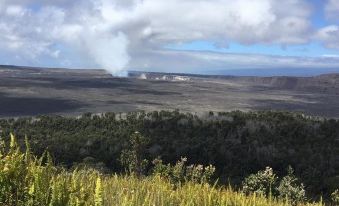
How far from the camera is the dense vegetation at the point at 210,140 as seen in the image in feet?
357

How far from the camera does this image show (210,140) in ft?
434

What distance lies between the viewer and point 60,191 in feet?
21.9

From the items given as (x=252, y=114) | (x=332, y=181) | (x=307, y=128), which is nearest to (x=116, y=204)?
(x=332, y=181)

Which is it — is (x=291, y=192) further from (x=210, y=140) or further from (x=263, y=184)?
(x=210, y=140)

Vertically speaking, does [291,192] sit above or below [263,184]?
below

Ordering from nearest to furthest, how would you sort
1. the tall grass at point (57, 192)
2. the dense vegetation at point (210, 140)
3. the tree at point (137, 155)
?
the tall grass at point (57, 192) → the tree at point (137, 155) → the dense vegetation at point (210, 140)

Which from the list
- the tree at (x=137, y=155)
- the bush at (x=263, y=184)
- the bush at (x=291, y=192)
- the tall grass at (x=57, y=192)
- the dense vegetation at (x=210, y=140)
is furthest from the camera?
the dense vegetation at (x=210, y=140)

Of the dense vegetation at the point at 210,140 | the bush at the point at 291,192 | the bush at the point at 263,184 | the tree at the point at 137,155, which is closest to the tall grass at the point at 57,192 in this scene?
the bush at the point at 263,184

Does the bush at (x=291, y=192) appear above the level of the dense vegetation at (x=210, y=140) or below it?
above

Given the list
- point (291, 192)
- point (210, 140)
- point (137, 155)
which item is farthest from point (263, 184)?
point (210, 140)

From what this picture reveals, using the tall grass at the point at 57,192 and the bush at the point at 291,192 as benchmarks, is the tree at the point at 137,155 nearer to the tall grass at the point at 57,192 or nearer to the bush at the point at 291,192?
the bush at the point at 291,192

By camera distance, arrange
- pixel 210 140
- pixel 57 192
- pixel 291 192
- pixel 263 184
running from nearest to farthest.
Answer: pixel 57 192 → pixel 291 192 → pixel 263 184 → pixel 210 140

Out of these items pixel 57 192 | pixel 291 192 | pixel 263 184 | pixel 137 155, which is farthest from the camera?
pixel 137 155

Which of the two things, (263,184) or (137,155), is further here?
(137,155)
